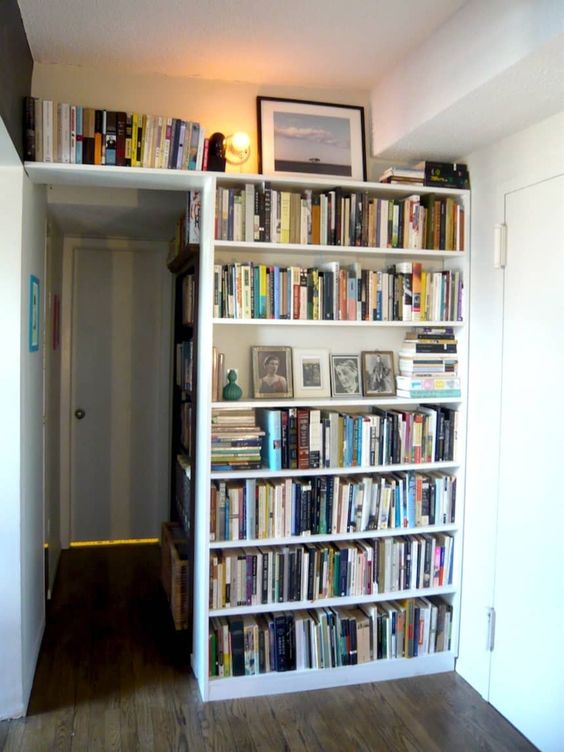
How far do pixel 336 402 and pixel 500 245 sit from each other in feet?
3.04

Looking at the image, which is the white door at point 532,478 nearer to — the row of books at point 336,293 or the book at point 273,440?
the row of books at point 336,293

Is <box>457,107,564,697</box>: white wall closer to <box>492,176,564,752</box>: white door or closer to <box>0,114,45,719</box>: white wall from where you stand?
<box>492,176,564,752</box>: white door

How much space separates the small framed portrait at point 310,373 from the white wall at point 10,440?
44.9 inches

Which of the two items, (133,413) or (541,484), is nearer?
(541,484)

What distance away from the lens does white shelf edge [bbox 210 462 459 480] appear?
2.69 m

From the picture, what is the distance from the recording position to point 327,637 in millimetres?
2830

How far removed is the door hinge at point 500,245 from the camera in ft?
8.68

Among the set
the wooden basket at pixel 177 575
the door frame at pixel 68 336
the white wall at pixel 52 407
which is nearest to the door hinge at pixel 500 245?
the wooden basket at pixel 177 575

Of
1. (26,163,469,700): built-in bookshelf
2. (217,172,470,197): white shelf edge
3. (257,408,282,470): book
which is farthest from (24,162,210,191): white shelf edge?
(257,408,282,470): book

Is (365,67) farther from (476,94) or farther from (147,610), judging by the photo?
(147,610)

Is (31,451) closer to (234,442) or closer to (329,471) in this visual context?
(234,442)

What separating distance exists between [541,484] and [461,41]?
1.59 metres

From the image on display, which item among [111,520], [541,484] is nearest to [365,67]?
[541,484]

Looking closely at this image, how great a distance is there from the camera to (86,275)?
4422 millimetres
